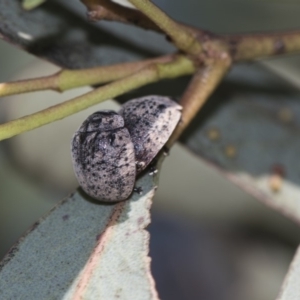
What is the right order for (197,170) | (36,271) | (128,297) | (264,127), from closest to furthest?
(128,297) → (36,271) → (264,127) → (197,170)

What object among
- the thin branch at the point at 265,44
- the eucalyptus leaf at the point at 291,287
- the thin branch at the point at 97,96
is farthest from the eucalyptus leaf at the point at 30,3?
the eucalyptus leaf at the point at 291,287

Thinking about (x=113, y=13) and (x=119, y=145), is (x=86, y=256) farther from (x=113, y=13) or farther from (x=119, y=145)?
(x=113, y=13)

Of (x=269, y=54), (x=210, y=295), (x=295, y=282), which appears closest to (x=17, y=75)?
(x=269, y=54)

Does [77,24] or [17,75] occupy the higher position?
[77,24]

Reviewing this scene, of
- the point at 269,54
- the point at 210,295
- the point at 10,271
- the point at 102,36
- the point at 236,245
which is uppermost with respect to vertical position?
the point at 269,54

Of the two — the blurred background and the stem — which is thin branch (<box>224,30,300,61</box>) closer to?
the stem

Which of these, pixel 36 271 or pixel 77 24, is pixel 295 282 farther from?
pixel 77 24

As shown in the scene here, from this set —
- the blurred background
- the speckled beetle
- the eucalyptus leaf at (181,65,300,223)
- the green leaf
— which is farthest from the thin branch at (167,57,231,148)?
the blurred background
